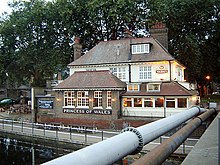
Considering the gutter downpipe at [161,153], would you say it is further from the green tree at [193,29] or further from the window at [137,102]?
the green tree at [193,29]

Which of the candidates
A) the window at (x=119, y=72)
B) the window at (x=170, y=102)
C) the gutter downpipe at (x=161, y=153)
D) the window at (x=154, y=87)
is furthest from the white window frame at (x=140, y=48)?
the gutter downpipe at (x=161, y=153)

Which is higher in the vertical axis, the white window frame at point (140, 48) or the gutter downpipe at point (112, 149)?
the white window frame at point (140, 48)

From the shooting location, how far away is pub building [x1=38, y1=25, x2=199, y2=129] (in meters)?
24.0

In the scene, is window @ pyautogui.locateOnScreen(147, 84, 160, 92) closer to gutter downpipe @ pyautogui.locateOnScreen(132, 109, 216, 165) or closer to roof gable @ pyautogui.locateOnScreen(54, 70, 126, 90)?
roof gable @ pyautogui.locateOnScreen(54, 70, 126, 90)

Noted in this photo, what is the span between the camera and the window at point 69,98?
87.3ft

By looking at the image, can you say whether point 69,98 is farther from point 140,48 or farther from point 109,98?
point 140,48

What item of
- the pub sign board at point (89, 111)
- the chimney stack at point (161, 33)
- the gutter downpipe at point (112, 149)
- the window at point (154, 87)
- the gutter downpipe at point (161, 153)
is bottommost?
the pub sign board at point (89, 111)

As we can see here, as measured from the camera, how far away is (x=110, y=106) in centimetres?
2492

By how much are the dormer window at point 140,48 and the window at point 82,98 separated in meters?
6.97

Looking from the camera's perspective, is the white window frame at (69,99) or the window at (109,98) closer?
the window at (109,98)

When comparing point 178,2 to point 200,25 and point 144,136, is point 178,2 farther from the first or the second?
point 144,136

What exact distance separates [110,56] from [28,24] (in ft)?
56.4

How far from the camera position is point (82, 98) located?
26219 millimetres

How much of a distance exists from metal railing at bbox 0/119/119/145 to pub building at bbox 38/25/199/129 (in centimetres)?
272
